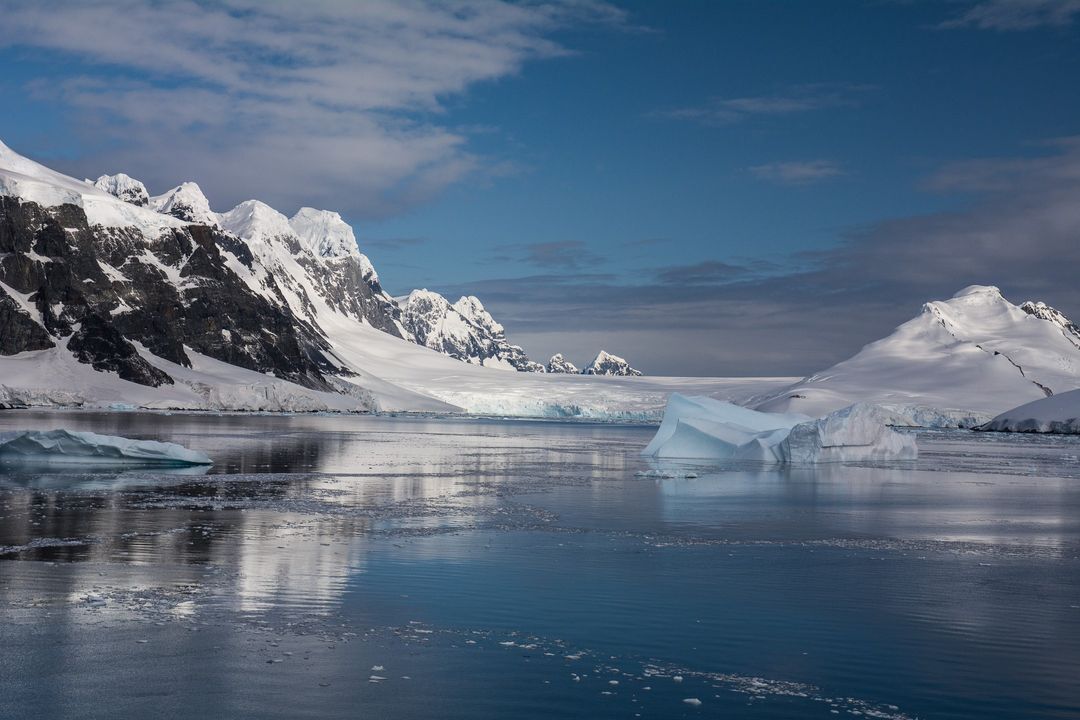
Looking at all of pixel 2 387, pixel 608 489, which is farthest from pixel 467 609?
pixel 2 387

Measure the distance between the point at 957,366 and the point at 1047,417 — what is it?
56.6 meters

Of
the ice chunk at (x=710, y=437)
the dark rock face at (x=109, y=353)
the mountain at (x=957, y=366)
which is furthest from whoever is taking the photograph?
the mountain at (x=957, y=366)

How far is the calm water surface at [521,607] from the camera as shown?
27.7ft

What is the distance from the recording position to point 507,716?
7910 mm

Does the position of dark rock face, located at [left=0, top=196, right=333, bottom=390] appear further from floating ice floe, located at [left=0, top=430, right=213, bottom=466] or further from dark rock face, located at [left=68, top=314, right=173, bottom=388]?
floating ice floe, located at [left=0, top=430, right=213, bottom=466]

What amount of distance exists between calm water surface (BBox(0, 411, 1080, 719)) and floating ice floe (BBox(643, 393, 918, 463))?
19.9m

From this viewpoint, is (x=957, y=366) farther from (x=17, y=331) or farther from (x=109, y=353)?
(x=17, y=331)

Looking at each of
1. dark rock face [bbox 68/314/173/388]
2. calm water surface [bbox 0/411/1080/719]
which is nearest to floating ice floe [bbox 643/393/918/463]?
calm water surface [bbox 0/411/1080/719]

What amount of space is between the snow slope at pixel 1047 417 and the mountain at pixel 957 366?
61.3 ft

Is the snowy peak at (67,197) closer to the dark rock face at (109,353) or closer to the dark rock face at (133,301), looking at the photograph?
the dark rock face at (133,301)

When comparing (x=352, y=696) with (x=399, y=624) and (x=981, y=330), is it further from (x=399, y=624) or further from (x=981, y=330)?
(x=981, y=330)

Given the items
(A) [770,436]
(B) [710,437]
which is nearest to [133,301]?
(B) [710,437]

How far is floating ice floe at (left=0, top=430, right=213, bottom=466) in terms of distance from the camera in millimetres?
29906

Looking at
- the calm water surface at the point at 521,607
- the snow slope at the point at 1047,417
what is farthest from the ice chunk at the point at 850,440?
the snow slope at the point at 1047,417
